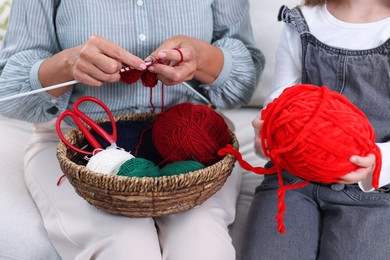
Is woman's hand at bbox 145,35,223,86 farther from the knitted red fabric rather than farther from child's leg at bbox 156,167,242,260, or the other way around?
child's leg at bbox 156,167,242,260

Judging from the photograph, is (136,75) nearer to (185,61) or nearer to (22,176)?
(185,61)

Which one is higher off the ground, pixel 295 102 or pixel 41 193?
pixel 295 102

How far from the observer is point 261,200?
972 millimetres

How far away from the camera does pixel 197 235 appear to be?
0.85m

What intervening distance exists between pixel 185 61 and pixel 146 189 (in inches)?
10.7

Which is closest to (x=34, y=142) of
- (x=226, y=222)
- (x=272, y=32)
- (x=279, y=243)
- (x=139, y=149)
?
(x=139, y=149)

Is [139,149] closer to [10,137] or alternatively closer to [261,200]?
[261,200]

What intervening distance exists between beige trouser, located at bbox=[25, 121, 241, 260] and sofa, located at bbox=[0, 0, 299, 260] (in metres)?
0.03

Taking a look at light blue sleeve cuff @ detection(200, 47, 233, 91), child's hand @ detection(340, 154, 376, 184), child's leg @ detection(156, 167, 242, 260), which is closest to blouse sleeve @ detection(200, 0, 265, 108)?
light blue sleeve cuff @ detection(200, 47, 233, 91)

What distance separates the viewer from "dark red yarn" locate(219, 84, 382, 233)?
68cm

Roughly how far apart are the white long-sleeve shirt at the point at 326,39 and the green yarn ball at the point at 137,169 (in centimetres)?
33

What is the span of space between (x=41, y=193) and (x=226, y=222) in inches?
14.7

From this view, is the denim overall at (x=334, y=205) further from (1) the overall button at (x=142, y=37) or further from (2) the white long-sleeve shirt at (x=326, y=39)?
(1) the overall button at (x=142, y=37)

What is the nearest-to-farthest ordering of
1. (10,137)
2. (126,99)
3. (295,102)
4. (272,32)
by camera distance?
(295,102)
(126,99)
(10,137)
(272,32)
